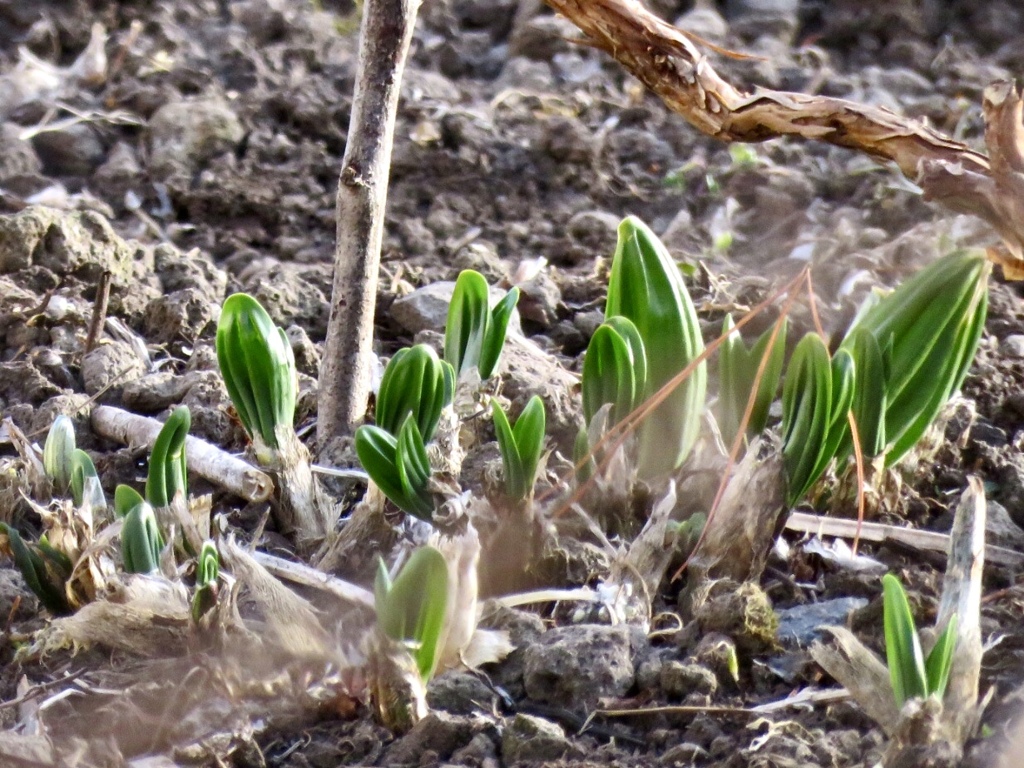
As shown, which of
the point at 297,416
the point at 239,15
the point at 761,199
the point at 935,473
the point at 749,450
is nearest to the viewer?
the point at 749,450

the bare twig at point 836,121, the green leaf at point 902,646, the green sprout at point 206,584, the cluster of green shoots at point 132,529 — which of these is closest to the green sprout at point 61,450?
the cluster of green shoots at point 132,529

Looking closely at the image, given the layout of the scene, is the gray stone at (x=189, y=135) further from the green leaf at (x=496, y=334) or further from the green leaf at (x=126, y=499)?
the green leaf at (x=126, y=499)

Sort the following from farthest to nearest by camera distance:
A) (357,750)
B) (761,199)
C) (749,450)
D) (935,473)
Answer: (761,199) → (935,473) → (749,450) → (357,750)

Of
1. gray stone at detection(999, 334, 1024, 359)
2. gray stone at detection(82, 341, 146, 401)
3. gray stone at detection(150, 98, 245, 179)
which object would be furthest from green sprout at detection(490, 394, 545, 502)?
gray stone at detection(150, 98, 245, 179)

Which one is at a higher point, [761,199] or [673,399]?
[761,199]

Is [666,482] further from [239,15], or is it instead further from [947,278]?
[239,15]

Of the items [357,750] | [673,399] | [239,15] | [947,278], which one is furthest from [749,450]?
[239,15]

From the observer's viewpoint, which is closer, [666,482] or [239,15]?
[666,482]

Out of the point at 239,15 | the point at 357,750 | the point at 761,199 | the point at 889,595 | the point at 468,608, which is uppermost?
the point at 239,15
